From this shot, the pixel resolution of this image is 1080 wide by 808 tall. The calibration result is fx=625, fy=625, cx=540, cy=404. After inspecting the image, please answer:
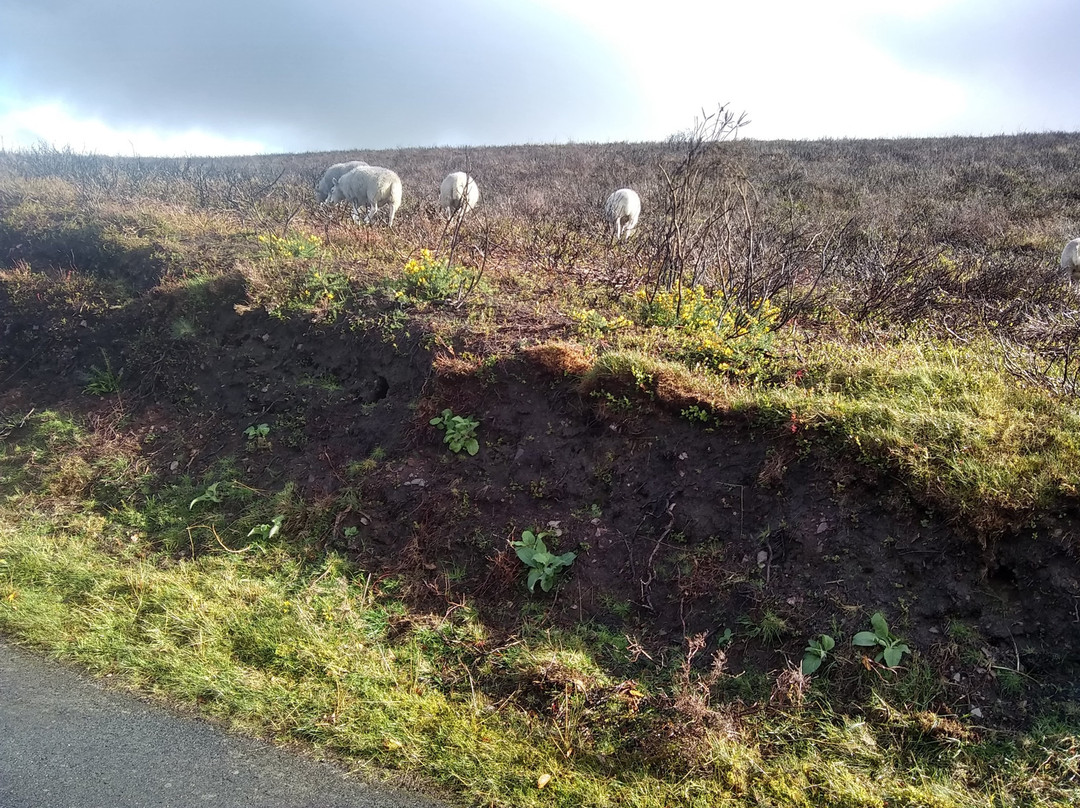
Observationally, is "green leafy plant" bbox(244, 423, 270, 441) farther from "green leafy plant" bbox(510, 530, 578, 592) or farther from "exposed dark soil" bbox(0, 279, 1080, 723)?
"green leafy plant" bbox(510, 530, 578, 592)

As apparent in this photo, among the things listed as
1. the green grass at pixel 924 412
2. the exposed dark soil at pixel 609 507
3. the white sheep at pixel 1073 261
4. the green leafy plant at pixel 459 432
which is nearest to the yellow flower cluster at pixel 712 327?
the green grass at pixel 924 412

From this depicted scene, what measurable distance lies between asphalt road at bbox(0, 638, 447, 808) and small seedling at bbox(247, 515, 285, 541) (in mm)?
1464

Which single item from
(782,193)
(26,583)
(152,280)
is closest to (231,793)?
(26,583)

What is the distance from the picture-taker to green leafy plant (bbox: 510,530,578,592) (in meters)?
4.09

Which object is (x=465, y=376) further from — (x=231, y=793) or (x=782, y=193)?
(x=782, y=193)

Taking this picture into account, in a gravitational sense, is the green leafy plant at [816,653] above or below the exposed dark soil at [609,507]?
below

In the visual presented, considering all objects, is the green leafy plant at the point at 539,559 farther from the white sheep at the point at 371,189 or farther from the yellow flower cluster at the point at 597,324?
the white sheep at the point at 371,189

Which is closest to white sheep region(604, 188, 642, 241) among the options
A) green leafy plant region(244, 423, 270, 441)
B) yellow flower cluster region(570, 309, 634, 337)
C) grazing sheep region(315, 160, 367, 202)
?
grazing sheep region(315, 160, 367, 202)

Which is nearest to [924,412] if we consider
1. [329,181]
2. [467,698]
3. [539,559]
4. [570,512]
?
[570,512]

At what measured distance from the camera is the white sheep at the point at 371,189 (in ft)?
39.7

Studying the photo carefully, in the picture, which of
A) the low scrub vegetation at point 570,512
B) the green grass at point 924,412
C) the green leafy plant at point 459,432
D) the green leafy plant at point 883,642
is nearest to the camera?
the low scrub vegetation at point 570,512

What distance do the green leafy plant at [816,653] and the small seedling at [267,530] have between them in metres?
3.73

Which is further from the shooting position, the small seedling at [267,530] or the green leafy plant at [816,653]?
the small seedling at [267,530]

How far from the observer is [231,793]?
9.24ft
